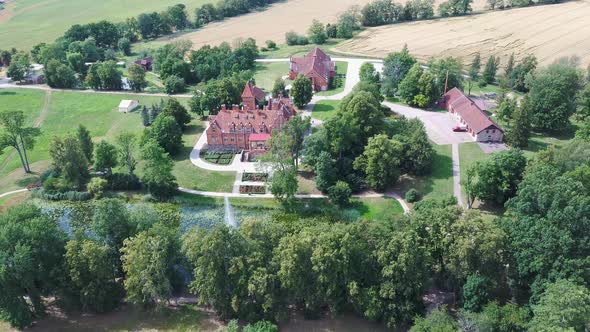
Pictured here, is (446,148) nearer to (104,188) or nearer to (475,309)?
(475,309)

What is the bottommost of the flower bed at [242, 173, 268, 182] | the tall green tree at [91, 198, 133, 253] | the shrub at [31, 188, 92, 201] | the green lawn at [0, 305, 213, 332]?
the green lawn at [0, 305, 213, 332]

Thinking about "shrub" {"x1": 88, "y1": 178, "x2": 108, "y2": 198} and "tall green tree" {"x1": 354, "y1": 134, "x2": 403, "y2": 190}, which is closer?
"tall green tree" {"x1": 354, "y1": 134, "x2": 403, "y2": 190}

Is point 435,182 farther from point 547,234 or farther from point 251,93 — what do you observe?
point 251,93

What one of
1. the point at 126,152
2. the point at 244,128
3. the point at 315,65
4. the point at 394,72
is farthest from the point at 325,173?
the point at 315,65

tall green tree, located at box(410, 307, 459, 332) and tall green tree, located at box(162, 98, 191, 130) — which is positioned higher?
tall green tree, located at box(162, 98, 191, 130)

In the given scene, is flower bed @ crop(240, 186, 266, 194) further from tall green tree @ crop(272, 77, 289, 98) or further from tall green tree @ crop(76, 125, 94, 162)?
tall green tree @ crop(272, 77, 289, 98)

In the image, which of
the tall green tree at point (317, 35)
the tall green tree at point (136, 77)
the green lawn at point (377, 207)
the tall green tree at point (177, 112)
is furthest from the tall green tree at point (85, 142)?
the tall green tree at point (317, 35)

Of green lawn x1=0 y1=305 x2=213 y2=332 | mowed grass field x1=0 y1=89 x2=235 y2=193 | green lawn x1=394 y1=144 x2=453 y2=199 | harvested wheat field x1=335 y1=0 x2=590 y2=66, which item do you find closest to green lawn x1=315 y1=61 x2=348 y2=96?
harvested wheat field x1=335 y1=0 x2=590 y2=66

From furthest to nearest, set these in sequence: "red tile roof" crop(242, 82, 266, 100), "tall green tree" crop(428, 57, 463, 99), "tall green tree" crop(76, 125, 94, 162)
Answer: "tall green tree" crop(428, 57, 463, 99)
"red tile roof" crop(242, 82, 266, 100)
"tall green tree" crop(76, 125, 94, 162)
